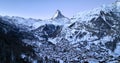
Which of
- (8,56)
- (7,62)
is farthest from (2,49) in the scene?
(7,62)

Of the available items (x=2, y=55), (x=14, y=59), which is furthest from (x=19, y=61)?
(x=2, y=55)

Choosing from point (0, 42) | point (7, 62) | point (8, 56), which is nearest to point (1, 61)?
point (7, 62)

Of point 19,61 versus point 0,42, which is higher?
point 0,42

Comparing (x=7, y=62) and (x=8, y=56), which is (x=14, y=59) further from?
(x=7, y=62)

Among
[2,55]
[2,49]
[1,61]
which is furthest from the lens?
[2,49]

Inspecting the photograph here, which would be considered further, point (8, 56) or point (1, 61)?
point (8, 56)

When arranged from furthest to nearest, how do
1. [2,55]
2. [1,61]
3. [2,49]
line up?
[2,49]
[2,55]
[1,61]

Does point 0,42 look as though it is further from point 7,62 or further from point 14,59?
point 7,62

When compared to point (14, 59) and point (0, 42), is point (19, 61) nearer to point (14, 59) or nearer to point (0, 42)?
point (14, 59)
